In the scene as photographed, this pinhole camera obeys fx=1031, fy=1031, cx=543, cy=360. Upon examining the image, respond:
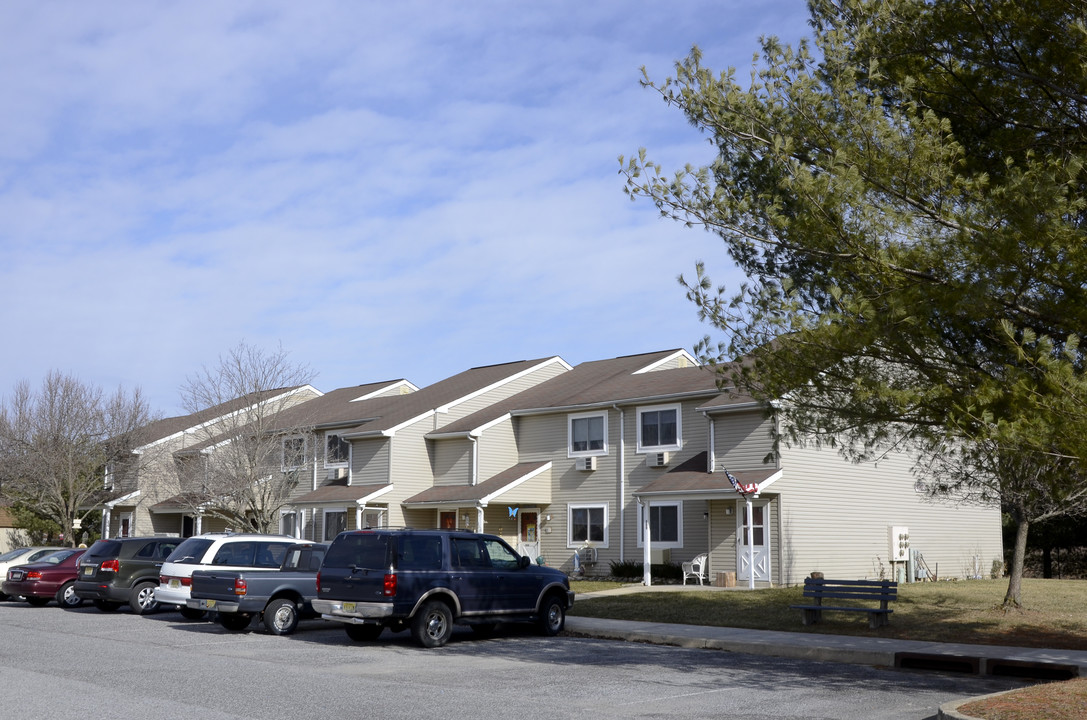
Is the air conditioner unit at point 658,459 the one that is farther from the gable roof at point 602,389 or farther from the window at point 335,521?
the window at point 335,521

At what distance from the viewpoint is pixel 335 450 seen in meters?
38.6

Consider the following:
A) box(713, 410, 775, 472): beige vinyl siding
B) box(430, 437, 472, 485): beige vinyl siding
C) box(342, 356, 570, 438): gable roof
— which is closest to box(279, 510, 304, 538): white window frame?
box(342, 356, 570, 438): gable roof

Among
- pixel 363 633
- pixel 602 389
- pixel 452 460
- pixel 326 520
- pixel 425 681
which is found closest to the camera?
pixel 425 681

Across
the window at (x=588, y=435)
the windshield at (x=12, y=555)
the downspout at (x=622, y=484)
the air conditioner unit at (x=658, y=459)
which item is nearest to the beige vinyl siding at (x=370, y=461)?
the window at (x=588, y=435)

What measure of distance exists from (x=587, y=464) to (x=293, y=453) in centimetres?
1111

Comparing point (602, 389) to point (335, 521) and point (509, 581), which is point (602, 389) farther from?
point (509, 581)

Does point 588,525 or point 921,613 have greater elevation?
Result: point 588,525

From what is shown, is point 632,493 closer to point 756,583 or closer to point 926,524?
point 756,583

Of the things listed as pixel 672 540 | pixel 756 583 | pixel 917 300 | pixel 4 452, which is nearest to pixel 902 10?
pixel 917 300

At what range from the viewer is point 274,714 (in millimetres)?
9742

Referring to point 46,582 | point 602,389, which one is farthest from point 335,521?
point 46,582

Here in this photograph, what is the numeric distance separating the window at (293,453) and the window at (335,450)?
1.02m

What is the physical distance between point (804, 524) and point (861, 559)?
2793mm

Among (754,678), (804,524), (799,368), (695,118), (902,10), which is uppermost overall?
(902,10)
